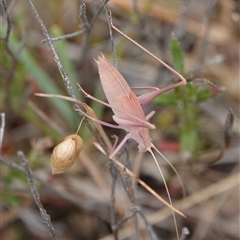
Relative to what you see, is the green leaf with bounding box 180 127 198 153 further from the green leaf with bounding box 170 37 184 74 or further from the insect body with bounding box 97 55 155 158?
the insect body with bounding box 97 55 155 158

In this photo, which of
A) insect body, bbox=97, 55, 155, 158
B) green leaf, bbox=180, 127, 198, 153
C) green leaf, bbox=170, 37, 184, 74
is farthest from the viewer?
green leaf, bbox=180, 127, 198, 153

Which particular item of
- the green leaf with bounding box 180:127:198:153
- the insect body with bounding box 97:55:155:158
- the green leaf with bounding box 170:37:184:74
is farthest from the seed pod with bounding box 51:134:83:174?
the green leaf with bounding box 180:127:198:153

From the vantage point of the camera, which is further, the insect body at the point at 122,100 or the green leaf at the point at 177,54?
the green leaf at the point at 177,54

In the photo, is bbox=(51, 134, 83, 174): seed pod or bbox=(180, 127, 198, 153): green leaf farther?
bbox=(180, 127, 198, 153): green leaf

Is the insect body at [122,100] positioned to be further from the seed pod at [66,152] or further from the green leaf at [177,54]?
the green leaf at [177,54]

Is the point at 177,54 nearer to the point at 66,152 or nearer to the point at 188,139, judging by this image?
the point at 188,139

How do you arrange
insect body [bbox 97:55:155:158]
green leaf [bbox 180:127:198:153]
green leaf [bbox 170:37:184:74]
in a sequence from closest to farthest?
insect body [bbox 97:55:155:158], green leaf [bbox 170:37:184:74], green leaf [bbox 180:127:198:153]

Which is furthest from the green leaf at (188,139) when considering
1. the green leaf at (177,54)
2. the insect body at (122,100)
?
the insect body at (122,100)

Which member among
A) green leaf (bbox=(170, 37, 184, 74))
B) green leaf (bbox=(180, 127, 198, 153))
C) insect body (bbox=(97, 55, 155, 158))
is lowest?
green leaf (bbox=(180, 127, 198, 153))

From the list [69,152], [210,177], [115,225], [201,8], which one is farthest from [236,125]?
[69,152]

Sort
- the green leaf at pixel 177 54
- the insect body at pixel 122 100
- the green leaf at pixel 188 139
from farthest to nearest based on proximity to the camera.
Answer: the green leaf at pixel 188 139 < the green leaf at pixel 177 54 < the insect body at pixel 122 100

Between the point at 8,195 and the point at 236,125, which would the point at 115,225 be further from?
the point at 236,125
